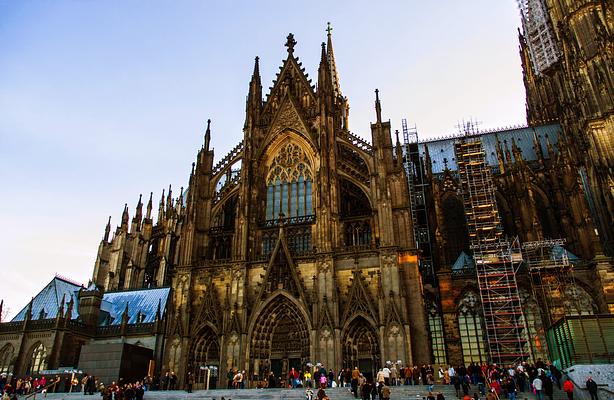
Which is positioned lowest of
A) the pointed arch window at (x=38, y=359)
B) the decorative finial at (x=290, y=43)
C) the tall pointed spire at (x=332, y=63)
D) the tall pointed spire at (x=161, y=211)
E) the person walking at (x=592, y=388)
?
the person walking at (x=592, y=388)

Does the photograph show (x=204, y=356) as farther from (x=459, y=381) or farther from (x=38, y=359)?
(x=459, y=381)

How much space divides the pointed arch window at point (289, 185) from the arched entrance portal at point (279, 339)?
666 cm

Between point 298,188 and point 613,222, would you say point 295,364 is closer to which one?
point 298,188

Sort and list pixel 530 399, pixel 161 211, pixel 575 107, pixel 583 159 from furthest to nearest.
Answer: pixel 161 211
pixel 575 107
pixel 583 159
pixel 530 399

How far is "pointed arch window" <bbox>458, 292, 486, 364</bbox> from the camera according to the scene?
→ 105 feet

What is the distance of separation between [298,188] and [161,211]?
61.5 feet

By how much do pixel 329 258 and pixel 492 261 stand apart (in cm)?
1076

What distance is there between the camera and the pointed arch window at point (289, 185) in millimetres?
33938

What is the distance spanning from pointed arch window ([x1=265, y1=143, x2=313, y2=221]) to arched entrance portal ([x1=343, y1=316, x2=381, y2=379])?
859 centimetres

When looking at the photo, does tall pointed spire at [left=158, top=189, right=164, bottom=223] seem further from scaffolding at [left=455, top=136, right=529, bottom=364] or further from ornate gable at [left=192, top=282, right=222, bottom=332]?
scaffolding at [left=455, top=136, right=529, bottom=364]

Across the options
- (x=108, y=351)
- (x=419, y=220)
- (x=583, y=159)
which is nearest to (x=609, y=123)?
(x=583, y=159)

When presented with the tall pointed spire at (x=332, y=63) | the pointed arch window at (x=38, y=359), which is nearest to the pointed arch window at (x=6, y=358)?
the pointed arch window at (x=38, y=359)

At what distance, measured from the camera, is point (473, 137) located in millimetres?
45062

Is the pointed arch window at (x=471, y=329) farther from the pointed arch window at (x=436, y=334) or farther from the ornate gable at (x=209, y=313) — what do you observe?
the ornate gable at (x=209, y=313)
